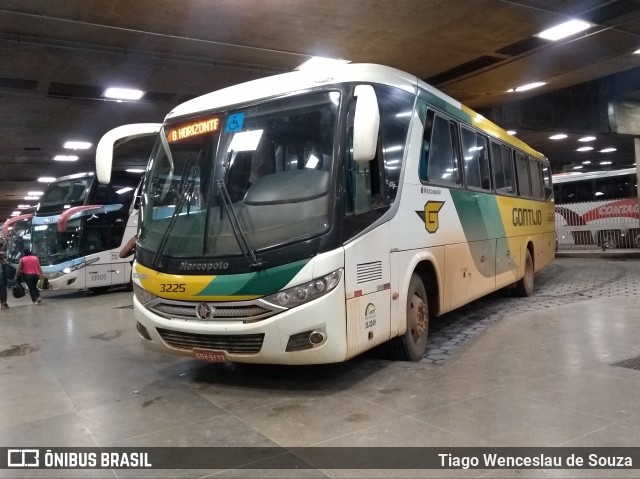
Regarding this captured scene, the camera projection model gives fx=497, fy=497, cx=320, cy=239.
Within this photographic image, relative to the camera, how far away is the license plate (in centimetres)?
485

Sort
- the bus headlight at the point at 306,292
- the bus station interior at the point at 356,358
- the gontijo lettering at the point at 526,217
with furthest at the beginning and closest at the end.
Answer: the gontijo lettering at the point at 526,217, the bus headlight at the point at 306,292, the bus station interior at the point at 356,358

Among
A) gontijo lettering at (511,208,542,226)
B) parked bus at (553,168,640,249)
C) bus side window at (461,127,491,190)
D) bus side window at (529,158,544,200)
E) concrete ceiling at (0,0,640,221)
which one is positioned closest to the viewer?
bus side window at (461,127,491,190)

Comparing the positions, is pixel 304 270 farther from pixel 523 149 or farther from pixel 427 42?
pixel 523 149

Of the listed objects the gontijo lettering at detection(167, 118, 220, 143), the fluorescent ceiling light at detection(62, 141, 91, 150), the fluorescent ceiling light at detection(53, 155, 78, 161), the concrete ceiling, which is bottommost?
the gontijo lettering at detection(167, 118, 220, 143)

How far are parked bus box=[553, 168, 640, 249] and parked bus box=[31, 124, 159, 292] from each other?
19.7 meters

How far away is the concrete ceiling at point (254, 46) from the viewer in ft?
27.7

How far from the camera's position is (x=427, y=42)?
10.4m

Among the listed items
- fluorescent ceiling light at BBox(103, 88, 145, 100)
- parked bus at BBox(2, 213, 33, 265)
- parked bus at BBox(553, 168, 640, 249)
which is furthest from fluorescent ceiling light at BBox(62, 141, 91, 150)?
parked bus at BBox(553, 168, 640, 249)

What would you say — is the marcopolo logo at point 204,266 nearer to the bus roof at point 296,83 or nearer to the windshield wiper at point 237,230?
the windshield wiper at point 237,230

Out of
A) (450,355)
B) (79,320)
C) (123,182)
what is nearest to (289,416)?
(450,355)

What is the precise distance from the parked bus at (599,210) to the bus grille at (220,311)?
21232 mm

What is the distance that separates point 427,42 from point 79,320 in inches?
379

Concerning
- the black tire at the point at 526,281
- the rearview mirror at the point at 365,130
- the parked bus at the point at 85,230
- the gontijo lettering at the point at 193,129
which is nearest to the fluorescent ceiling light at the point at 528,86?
the black tire at the point at 526,281

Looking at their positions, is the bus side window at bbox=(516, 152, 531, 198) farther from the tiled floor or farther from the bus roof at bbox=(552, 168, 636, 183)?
the bus roof at bbox=(552, 168, 636, 183)
